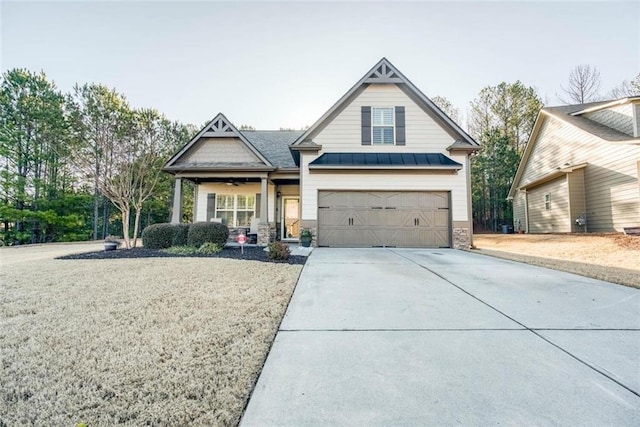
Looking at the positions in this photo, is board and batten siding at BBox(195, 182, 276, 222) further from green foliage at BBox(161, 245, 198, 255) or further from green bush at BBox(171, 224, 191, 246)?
green foliage at BBox(161, 245, 198, 255)

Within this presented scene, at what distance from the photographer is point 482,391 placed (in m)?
1.89

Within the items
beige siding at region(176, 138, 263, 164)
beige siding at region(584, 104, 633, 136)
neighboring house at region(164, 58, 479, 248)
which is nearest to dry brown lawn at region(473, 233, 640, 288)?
neighboring house at region(164, 58, 479, 248)

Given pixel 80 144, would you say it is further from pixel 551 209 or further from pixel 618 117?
pixel 618 117

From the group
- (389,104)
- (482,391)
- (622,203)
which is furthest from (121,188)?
(622,203)

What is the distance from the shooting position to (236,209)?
1336 cm

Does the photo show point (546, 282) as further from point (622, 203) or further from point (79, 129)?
point (79, 129)

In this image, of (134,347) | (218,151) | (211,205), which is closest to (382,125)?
(218,151)

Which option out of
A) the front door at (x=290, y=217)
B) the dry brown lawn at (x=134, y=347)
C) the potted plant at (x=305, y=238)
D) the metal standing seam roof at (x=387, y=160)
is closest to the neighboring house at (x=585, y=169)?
the metal standing seam roof at (x=387, y=160)

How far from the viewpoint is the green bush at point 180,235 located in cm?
956

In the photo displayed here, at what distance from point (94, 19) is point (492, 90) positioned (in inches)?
1079

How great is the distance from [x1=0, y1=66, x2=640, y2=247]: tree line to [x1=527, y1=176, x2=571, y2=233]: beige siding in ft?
21.7

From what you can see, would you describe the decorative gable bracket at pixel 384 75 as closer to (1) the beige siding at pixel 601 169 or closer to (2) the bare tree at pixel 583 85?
(1) the beige siding at pixel 601 169

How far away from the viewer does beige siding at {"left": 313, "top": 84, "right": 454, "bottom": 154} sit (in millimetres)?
11188

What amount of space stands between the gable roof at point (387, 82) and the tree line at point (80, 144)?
709 cm
